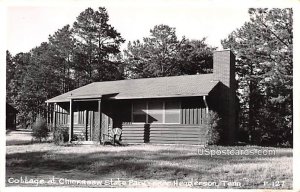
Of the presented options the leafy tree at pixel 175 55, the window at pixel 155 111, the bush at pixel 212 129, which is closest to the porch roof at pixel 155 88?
the window at pixel 155 111

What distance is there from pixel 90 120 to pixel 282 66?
28.9ft

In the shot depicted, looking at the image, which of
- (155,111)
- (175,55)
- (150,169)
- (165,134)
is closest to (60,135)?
(155,111)

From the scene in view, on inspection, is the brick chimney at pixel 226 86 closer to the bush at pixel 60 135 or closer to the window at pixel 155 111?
the window at pixel 155 111

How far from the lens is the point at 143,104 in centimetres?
1538

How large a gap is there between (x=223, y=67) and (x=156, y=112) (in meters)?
3.37

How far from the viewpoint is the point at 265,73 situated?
1916 centimetres

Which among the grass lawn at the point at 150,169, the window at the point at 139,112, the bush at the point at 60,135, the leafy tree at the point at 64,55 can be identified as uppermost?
the leafy tree at the point at 64,55

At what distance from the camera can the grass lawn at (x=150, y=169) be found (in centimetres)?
842

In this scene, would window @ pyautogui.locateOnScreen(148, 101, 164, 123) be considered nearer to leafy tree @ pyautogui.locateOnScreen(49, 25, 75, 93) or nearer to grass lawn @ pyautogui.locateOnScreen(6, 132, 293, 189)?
grass lawn @ pyautogui.locateOnScreen(6, 132, 293, 189)

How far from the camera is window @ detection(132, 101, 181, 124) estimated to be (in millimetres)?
14734

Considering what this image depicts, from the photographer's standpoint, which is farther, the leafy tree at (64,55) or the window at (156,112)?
the leafy tree at (64,55)

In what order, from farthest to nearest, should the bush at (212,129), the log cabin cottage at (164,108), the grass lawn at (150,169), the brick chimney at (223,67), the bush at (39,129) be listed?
1. the bush at (39,129)
2. the brick chimney at (223,67)
3. the log cabin cottage at (164,108)
4. the bush at (212,129)
5. the grass lawn at (150,169)

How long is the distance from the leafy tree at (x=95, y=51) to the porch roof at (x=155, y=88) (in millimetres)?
5901

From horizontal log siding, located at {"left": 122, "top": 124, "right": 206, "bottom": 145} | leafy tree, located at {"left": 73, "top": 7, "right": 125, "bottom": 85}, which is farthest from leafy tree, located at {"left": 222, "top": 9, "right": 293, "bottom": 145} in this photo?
leafy tree, located at {"left": 73, "top": 7, "right": 125, "bottom": 85}
